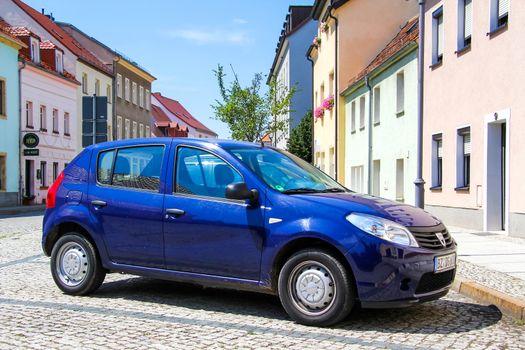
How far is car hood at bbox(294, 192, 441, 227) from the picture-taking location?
546cm

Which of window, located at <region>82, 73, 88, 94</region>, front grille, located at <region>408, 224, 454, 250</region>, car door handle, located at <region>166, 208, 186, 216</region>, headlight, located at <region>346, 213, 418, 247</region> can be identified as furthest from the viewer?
window, located at <region>82, 73, 88, 94</region>

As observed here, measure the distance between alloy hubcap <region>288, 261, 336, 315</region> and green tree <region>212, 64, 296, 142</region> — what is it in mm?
31969

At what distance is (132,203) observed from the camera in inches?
257

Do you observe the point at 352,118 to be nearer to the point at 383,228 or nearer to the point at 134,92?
the point at 383,228

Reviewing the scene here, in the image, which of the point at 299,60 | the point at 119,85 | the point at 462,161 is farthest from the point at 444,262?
the point at 119,85

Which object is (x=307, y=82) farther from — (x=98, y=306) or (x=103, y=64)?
(x=98, y=306)

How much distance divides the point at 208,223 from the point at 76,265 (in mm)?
1847

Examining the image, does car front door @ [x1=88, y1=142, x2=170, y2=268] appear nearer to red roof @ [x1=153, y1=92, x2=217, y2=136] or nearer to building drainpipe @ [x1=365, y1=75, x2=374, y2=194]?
building drainpipe @ [x1=365, y1=75, x2=374, y2=194]

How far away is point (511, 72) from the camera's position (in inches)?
503

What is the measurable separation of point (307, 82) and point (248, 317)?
1838 inches

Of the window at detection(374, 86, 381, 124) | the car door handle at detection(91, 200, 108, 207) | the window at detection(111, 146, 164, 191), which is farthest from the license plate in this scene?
the window at detection(374, 86, 381, 124)

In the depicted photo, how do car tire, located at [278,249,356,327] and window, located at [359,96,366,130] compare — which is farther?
window, located at [359,96,366,130]

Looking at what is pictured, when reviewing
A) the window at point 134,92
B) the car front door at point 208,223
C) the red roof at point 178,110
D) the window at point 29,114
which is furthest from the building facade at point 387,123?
the red roof at point 178,110

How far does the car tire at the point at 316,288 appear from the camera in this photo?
5355 mm
